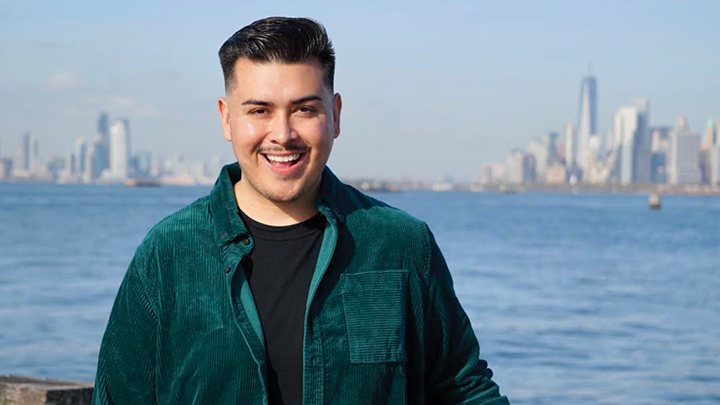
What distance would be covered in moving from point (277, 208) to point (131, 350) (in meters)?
0.49

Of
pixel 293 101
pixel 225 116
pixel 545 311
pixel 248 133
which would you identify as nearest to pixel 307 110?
pixel 293 101

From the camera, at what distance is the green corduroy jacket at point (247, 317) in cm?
260

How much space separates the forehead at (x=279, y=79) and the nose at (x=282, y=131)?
0.06m

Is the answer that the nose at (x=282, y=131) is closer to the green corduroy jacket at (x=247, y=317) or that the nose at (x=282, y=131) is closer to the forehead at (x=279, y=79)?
the forehead at (x=279, y=79)

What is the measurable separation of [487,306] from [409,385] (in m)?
24.8

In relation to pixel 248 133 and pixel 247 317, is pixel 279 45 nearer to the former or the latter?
pixel 248 133

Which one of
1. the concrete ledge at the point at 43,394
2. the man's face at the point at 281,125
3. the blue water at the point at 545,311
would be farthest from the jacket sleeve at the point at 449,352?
the blue water at the point at 545,311

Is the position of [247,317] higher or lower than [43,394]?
higher

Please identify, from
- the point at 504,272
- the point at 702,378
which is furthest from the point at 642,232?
the point at 702,378

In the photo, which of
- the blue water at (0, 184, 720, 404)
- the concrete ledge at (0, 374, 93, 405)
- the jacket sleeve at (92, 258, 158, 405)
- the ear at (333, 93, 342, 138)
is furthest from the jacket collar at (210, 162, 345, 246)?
the blue water at (0, 184, 720, 404)

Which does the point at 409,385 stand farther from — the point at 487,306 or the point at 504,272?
the point at 504,272

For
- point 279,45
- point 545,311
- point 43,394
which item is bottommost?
point 545,311

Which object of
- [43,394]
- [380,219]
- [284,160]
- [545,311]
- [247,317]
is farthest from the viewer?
[545,311]

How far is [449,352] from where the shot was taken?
2840 mm
